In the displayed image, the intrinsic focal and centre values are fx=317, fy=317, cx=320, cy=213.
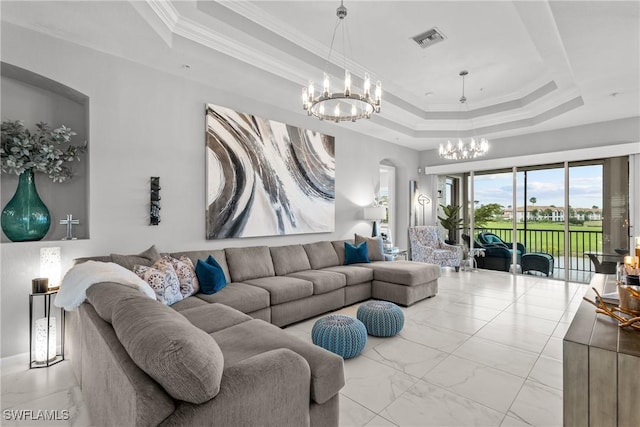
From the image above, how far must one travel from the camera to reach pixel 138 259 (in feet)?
9.94

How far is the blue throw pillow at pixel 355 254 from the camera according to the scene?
5016 millimetres

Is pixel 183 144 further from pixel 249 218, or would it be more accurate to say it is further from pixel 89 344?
pixel 89 344

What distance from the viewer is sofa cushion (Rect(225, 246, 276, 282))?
379 centimetres

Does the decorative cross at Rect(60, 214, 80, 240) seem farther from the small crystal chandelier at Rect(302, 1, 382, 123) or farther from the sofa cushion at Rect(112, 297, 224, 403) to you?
the small crystal chandelier at Rect(302, 1, 382, 123)

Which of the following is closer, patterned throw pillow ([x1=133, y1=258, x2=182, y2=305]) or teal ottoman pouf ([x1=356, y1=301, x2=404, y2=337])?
patterned throw pillow ([x1=133, y1=258, x2=182, y2=305])

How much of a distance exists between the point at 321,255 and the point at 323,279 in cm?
89

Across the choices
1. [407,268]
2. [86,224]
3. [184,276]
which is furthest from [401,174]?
[86,224]

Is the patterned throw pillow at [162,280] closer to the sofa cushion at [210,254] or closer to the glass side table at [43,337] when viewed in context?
the sofa cushion at [210,254]

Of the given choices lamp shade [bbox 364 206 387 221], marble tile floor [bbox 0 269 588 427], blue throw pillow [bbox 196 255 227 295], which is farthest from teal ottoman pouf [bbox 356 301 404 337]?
lamp shade [bbox 364 206 387 221]

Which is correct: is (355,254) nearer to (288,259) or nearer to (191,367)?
(288,259)

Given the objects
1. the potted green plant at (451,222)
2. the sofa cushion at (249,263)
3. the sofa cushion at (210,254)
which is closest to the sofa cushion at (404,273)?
the sofa cushion at (249,263)

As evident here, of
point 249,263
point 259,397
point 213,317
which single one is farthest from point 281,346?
point 249,263

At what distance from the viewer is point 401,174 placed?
759cm

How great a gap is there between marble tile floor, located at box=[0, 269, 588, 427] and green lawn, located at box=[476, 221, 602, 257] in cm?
257
